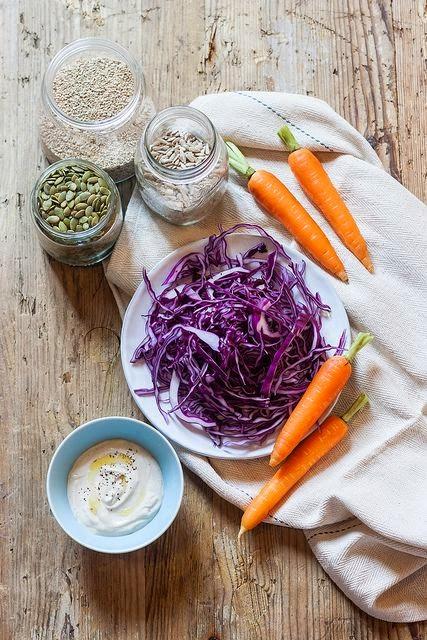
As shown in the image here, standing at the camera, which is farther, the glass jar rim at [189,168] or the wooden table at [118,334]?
the wooden table at [118,334]

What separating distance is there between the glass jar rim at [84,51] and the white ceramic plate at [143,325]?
1.08 ft

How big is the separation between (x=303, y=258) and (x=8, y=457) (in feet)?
2.76

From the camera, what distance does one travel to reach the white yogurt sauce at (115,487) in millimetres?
1855

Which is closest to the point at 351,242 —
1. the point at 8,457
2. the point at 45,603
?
the point at 8,457

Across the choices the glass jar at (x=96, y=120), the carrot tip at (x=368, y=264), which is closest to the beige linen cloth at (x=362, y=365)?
the carrot tip at (x=368, y=264)

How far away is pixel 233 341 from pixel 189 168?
0.40 m

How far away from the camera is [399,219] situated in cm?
196

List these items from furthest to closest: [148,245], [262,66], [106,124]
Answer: [262,66], [148,245], [106,124]

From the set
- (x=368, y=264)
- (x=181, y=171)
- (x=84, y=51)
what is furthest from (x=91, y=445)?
(x=84, y=51)

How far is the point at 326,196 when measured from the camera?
6.51 feet

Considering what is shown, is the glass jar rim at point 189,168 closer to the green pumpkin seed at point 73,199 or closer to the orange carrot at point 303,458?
the green pumpkin seed at point 73,199

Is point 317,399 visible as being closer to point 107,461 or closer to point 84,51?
point 107,461

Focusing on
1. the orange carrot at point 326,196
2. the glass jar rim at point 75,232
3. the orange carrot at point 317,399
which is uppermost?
the orange carrot at point 326,196

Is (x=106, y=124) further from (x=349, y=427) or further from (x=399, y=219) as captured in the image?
(x=349, y=427)
